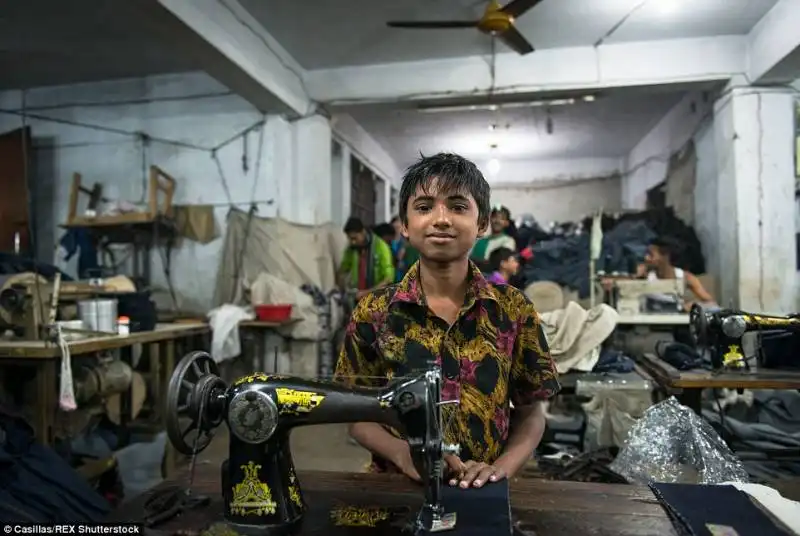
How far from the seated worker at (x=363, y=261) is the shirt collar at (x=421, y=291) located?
4436 millimetres

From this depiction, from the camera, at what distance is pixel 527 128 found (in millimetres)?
8117

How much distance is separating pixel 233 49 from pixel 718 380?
375cm

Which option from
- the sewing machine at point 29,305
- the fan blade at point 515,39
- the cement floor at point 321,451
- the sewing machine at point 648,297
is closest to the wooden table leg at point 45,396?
the sewing machine at point 29,305

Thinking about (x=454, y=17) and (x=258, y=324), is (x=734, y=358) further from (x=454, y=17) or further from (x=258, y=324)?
(x=258, y=324)

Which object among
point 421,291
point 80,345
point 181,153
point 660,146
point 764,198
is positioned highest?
point 660,146

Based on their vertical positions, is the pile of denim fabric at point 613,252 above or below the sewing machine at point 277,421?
above

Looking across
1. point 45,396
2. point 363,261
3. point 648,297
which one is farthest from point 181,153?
point 648,297

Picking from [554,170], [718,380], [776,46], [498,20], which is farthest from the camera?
[554,170]

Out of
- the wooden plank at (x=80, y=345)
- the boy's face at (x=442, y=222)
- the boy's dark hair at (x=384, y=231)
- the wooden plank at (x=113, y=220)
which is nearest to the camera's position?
the boy's face at (x=442, y=222)

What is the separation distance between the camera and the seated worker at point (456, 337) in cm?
128

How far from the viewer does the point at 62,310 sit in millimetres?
3496

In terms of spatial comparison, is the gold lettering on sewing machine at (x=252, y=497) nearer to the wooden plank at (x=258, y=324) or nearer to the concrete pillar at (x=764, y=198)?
the wooden plank at (x=258, y=324)

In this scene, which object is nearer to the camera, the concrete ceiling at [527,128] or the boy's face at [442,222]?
the boy's face at [442,222]

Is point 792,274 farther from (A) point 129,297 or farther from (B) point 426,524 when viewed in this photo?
(A) point 129,297
